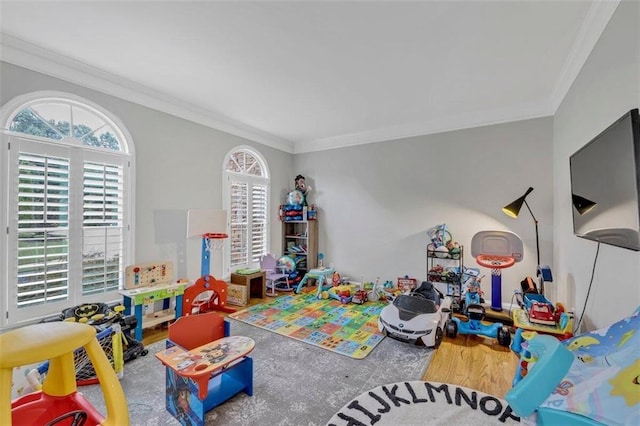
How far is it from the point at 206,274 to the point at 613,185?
149 inches

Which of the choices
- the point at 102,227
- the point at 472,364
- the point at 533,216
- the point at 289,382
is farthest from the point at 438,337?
the point at 102,227

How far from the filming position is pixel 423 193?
4164mm

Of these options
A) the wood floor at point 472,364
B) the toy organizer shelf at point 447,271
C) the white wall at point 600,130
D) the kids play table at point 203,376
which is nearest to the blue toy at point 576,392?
the white wall at point 600,130

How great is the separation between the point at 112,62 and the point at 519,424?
14.2ft

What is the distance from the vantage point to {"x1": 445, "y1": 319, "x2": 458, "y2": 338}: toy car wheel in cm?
289

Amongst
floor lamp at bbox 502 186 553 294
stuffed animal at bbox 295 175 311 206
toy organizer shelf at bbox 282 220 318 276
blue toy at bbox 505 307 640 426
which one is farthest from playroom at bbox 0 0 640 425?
stuffed animal at bbox 295 175 311 206

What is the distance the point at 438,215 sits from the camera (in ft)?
13.2

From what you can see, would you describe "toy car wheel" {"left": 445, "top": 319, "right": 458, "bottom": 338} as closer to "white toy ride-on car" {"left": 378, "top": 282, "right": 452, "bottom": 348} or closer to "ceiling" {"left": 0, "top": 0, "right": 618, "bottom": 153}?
"white toy ride-on car" {"left": 378, "top": 282, "right": 452, "bottom": 348}

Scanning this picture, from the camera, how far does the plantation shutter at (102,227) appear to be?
2771 millimetres

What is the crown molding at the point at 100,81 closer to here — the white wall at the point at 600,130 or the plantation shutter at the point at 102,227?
the plantation shutter at the point at 102,227

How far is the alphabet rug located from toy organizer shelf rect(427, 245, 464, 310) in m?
1.63

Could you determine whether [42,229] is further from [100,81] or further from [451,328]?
[451,328]

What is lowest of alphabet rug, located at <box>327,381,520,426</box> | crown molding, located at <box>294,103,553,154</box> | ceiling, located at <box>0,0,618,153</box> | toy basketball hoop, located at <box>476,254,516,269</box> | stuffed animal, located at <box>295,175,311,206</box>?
alphabet rug, located at <box>327,381,520,426</box>

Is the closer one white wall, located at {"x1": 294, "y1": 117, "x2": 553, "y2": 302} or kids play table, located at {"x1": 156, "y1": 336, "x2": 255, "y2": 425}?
kids play table, located at {"x1": 156, "y1": 336, "x2": 255, "y2": 425}
